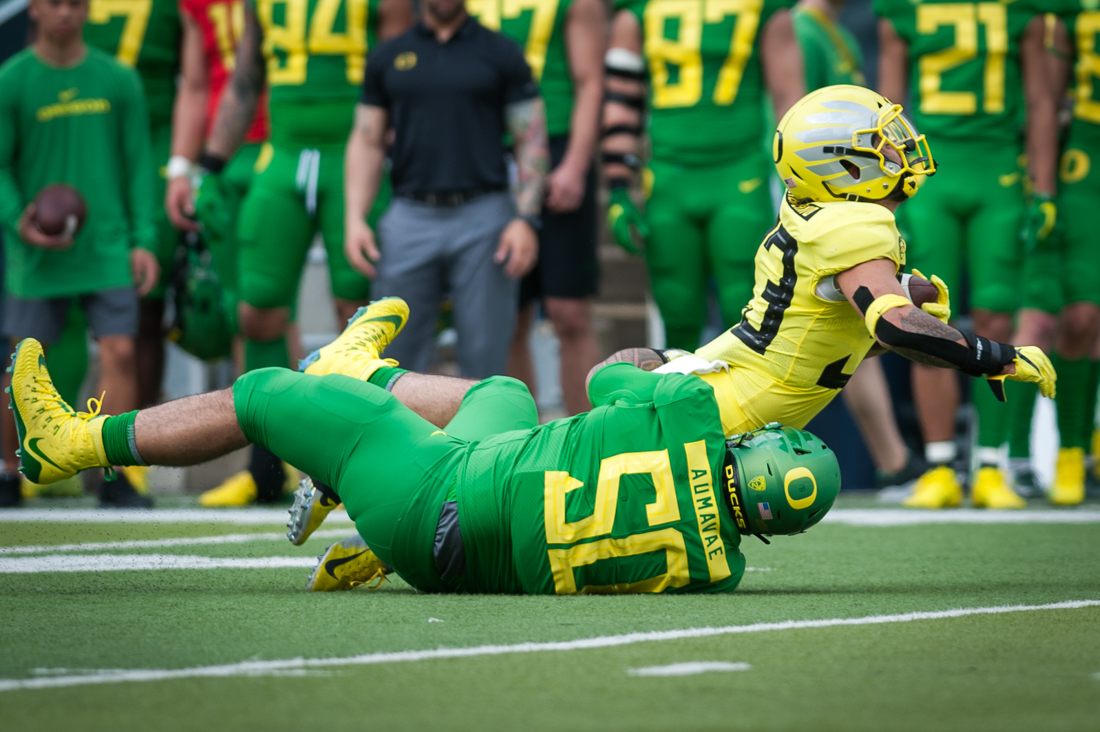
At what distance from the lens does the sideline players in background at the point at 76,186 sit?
675 centimetres

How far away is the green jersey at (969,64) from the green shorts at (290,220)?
2.63 metres

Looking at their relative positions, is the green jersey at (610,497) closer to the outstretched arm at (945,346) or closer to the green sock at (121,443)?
the outstretched arm at (945,346)

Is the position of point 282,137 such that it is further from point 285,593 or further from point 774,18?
point 285,593

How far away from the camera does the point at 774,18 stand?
6676 millimetres

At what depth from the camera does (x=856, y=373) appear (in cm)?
747

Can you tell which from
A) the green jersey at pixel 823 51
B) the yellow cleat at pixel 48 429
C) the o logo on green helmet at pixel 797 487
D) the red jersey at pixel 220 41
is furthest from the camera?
the green jersey at pixel 823 51

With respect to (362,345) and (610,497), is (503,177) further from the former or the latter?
(610,497)

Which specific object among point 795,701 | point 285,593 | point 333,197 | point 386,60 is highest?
point 386,60

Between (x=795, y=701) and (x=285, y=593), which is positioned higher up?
(x=795, y=701)

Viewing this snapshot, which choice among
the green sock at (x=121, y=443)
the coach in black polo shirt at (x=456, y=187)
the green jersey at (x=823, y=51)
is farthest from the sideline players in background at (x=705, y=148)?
the green sock at (x=121, y=443)

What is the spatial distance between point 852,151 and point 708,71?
9.12 feet

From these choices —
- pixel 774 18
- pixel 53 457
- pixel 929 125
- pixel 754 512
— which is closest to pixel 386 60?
pixel 774 18

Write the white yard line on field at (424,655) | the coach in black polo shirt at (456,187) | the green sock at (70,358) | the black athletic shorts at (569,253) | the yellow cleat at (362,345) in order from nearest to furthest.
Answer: the white yard line on field at (424,655), the yellow cleat at (362,345), the coach in black polo shirt at (456,187), the black athletic shorts at (569,253), the green sock at (70,358)

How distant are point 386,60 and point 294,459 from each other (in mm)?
3303
